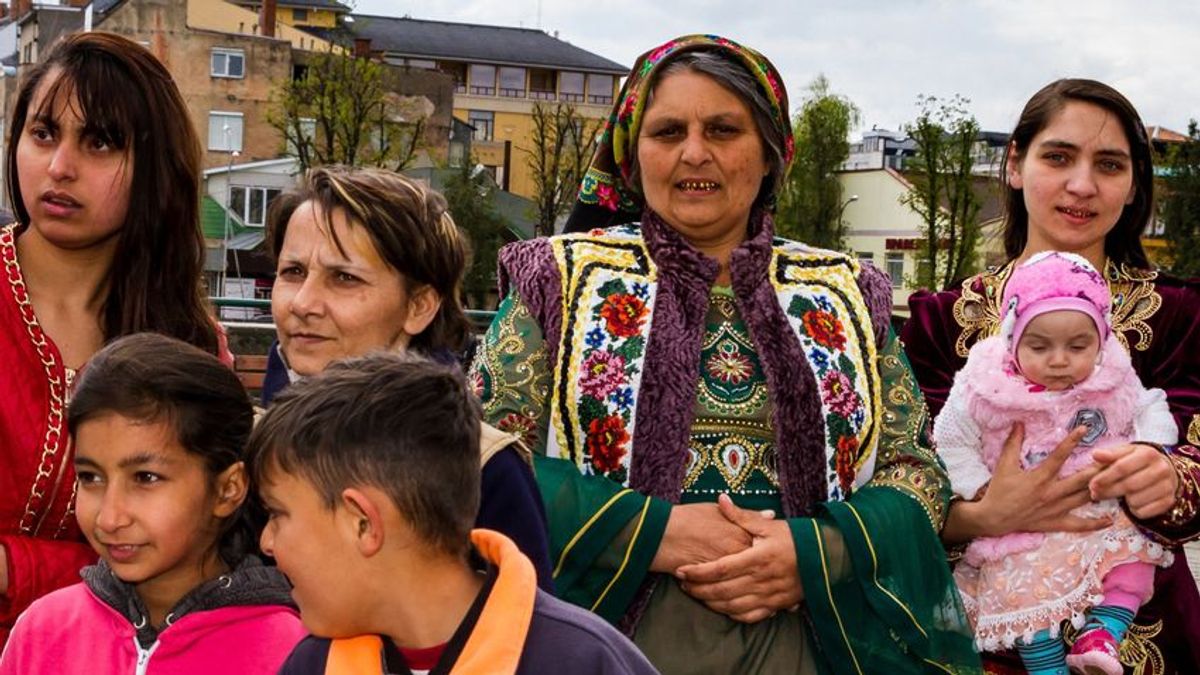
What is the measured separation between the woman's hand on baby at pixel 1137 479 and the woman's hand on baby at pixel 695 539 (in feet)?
3.35

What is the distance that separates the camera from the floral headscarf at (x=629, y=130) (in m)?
3.39

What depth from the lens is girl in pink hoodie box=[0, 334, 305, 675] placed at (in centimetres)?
281

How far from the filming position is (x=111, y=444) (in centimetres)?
280

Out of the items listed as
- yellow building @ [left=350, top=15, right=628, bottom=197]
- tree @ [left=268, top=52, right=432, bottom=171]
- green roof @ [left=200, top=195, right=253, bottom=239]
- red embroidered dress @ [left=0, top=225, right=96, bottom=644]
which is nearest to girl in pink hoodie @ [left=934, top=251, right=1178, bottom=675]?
red embroidered dress @ [left=0, top=225, right=96, bottom=644]

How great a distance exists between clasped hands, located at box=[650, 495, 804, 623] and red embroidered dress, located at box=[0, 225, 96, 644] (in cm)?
120

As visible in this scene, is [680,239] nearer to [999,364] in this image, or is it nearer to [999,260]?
[999,364]

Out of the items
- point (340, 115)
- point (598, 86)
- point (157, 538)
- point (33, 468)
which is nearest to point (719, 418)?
point (157, 538)

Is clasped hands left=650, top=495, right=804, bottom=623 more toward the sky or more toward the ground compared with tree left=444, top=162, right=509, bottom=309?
more toward the sky

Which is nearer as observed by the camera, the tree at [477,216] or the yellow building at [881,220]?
the tree at [477,216]


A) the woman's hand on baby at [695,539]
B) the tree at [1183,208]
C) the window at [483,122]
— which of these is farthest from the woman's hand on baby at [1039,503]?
the window at [483,122]

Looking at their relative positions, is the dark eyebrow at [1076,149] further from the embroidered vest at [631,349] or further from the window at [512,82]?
the window at [512,82]

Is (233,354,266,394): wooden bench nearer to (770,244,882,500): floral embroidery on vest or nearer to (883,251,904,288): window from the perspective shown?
(770,244,882,500): floral embroidery on vest

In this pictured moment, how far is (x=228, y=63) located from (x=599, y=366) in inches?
1925

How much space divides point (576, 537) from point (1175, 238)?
29.1 metres
